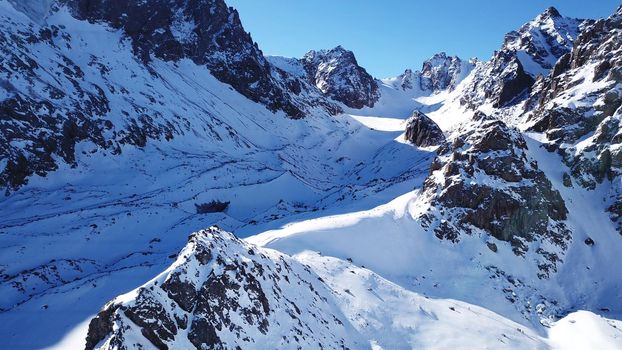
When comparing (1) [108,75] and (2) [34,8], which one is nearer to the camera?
(1) [108,75]

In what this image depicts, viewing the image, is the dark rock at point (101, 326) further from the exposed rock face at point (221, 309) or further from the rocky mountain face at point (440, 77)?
the rocky mountain face at point (440, 77)

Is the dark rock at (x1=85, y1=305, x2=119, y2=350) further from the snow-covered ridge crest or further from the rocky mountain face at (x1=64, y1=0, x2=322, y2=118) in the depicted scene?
the rocky mountain face at (x1=64, y1=0, x2=322, y2=118)

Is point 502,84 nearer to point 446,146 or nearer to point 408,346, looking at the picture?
point 446,146

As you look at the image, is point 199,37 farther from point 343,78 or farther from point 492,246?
point 492,246

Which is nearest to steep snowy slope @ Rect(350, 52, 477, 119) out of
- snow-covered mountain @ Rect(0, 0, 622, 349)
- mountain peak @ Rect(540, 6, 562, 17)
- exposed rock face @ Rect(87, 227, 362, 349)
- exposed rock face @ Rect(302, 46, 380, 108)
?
exposed rock face @ Rect(302, 46, 380, 108)

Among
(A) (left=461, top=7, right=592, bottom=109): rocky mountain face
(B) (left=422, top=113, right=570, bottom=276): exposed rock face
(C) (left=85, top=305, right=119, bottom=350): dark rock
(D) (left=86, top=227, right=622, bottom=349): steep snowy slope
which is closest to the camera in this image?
(C) (left=85, top=305, right=119, bottom=350): dark rock

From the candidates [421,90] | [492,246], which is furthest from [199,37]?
[421,90]
